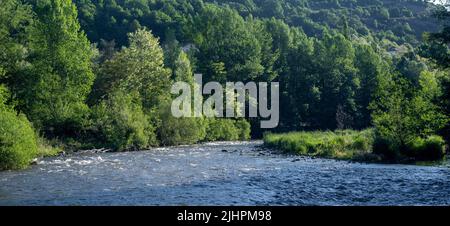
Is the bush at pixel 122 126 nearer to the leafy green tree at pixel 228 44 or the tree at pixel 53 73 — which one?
the tree at pixel 53 73

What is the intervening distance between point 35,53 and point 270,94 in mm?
48521

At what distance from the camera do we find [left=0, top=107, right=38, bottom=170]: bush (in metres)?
31.5

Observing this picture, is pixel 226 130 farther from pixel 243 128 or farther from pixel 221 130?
pixel 243 128

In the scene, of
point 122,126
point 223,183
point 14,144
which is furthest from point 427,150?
point 14,144

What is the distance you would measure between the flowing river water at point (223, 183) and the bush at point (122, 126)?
13.7m

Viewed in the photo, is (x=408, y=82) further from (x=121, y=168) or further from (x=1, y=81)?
(x=1, y=81)

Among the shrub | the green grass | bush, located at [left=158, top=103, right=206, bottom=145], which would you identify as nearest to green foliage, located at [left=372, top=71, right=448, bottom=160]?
the green grass

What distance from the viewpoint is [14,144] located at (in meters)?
31.9

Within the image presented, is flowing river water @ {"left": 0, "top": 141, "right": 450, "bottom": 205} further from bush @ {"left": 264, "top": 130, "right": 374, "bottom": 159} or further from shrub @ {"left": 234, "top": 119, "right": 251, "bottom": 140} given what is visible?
shrub @ {"left": 234, "top": 119, "right": 251, "bottom": 140}

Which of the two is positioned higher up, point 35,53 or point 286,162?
point 35,53

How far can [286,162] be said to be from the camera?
37.3 meters

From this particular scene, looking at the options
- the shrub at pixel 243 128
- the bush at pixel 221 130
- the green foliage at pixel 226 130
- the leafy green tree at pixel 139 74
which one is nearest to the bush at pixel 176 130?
the leafy green tree at pixel 139 74

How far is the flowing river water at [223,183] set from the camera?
2100cm

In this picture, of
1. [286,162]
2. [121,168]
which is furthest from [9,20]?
[286,162]
